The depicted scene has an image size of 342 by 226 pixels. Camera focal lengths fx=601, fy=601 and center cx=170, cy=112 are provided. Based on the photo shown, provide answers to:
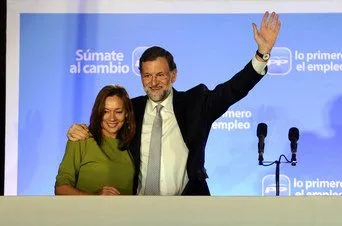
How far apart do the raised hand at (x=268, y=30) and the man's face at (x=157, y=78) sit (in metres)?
0.45

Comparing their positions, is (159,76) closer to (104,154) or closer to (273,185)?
(104,154)

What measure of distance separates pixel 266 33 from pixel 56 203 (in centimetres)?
133

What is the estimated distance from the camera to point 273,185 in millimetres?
2900

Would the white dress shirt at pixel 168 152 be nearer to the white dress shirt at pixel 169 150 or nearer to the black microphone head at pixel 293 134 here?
the white dress shirt at pixel 169 150

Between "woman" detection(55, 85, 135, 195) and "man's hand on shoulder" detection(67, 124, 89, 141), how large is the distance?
0.07 feet

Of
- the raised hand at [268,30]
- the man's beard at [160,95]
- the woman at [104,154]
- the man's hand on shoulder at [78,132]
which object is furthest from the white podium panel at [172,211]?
the raised hand at [268,30]

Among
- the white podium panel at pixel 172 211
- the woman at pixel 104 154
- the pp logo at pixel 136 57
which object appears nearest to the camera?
the white podium panel at pixel 172 211

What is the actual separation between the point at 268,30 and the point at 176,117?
0.63m

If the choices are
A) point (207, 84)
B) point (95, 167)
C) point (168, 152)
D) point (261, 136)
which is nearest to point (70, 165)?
point (95, 167)

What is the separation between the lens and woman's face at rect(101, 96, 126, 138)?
2.97 meters

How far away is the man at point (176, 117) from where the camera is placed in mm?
2900

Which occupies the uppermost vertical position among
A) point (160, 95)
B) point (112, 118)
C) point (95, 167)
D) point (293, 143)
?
point (160, 95)

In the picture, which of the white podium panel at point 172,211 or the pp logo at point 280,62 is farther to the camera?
the pp logo at point 280,62

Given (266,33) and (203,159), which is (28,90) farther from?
(266,33)
